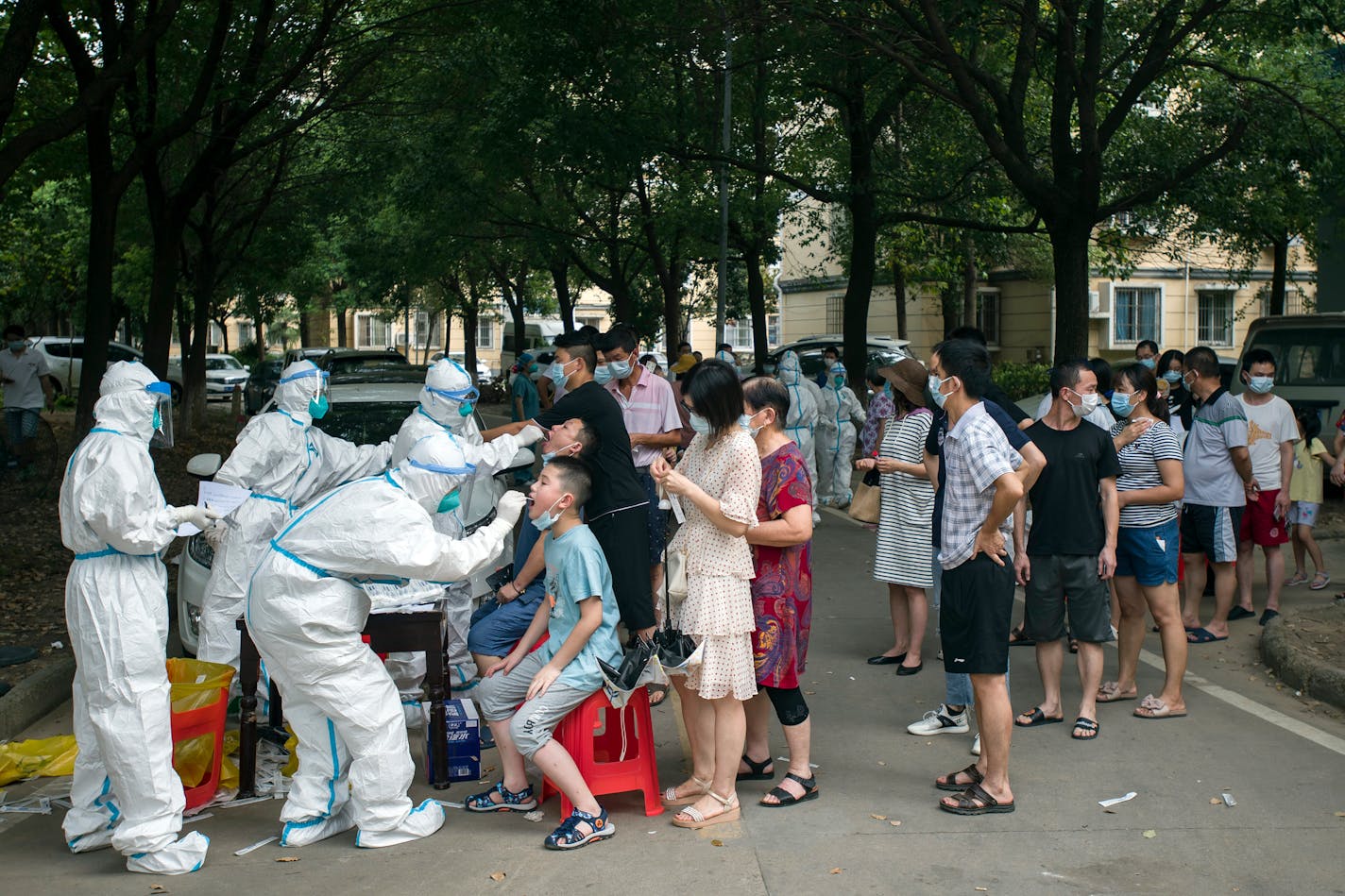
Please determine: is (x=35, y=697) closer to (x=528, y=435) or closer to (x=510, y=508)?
(x=528, y=435)

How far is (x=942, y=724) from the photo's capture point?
20.7 feet

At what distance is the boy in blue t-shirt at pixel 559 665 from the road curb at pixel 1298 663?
4002 millimetres

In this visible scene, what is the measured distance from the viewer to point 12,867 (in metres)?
4.76

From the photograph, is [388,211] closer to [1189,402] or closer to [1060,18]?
[1060,18]

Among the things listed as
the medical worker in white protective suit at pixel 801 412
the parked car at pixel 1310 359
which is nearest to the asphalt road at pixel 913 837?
the medical worker in white protective suit at pixel 801 412

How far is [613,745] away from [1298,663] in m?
4.10

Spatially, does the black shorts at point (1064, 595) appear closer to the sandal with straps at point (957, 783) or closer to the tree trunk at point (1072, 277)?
the sandal with straps at point (957, 783)

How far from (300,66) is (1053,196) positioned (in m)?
8.30

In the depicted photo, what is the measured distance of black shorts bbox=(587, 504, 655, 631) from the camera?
5945 mm

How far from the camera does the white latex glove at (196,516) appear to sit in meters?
4.86

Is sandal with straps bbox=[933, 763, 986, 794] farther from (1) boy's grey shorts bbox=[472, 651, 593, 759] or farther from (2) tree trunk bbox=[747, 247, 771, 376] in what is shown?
(2) tree trunk bbox=[747, 247, 771, 376]

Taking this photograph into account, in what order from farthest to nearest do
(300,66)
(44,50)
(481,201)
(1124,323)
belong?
(1124,323), (481,201), (44,50), (300,66)

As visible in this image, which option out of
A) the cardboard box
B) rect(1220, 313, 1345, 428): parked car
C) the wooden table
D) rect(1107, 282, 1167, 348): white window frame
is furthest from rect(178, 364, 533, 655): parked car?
rect(1107, 282, 1167, 348): white window frame

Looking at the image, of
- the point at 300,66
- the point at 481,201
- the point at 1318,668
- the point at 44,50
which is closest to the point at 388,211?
the point at 481,201
